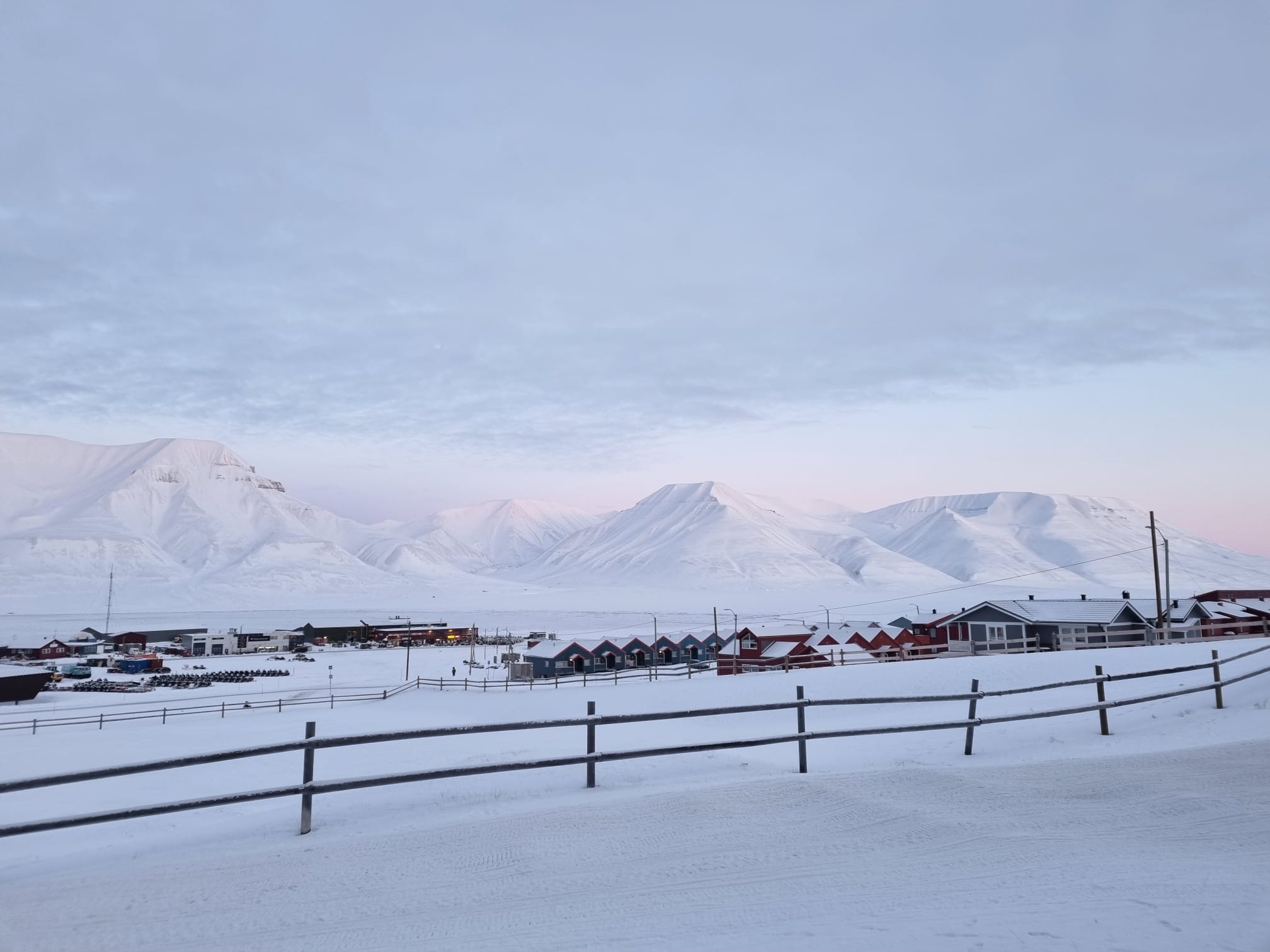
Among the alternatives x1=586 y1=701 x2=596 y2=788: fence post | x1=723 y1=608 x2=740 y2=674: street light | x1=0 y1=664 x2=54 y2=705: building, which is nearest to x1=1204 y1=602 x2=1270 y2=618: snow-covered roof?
x1=723 y1=608 x2=740 y2=674: street light

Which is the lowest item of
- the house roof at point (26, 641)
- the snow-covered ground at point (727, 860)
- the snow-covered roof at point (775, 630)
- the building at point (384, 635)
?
the building at point (384, 635)

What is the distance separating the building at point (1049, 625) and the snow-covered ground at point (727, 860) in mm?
29845

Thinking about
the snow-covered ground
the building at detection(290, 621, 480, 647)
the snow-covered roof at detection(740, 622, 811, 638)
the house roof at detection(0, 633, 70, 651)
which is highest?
the snow-covered ground

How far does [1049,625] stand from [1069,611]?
57.5 inches

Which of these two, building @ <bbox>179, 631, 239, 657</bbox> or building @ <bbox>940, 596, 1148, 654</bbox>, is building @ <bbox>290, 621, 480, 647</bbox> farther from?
building @ <bbox>940, 596, 1148, 654</bbox>

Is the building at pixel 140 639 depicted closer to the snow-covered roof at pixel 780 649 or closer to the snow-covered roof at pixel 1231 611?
the snow-covered roof at pixel 780 649

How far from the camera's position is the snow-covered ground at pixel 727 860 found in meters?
5.33

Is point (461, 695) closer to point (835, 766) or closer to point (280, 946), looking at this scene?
point (835, 766)

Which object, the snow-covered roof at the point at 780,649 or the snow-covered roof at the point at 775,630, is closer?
the snow-covered roof at the point at 780,649

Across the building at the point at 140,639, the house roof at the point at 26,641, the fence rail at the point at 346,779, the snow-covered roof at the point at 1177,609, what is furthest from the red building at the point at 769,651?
the house roof at the point at 26,641

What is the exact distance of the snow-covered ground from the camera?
5332mm

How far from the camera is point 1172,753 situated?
35.2 feet

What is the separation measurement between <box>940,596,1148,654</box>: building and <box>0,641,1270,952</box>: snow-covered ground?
29845 millimetres

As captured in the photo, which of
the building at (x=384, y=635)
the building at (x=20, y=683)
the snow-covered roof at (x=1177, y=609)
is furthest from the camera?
the building at (x=384, y=635)
